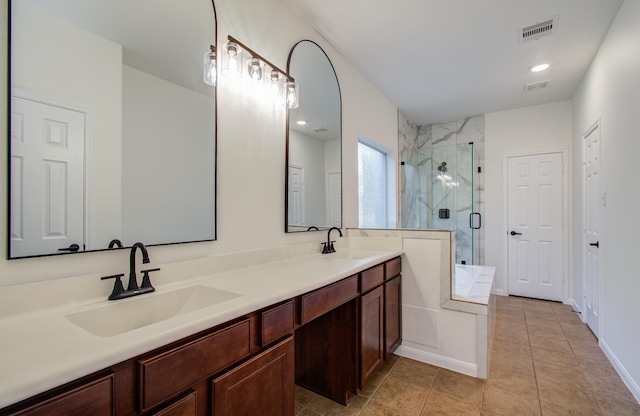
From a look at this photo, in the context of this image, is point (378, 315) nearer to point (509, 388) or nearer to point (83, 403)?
point (509, 388)

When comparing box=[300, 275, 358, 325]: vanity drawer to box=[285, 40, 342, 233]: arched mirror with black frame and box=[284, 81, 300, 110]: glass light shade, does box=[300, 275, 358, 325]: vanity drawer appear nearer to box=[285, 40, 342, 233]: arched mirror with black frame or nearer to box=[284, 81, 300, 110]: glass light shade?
box=[285, 40, 342, 233]: arched mirror with black frame

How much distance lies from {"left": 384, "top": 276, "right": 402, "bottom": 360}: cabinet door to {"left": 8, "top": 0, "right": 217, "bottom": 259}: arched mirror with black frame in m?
1.39

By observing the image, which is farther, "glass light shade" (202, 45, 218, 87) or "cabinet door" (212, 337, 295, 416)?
"glass light shade" (202, 45, 218, 87)

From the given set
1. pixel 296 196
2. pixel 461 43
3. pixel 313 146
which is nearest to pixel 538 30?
pixel 461 43

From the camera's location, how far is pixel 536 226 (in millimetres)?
4109

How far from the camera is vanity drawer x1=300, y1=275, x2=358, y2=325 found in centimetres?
136

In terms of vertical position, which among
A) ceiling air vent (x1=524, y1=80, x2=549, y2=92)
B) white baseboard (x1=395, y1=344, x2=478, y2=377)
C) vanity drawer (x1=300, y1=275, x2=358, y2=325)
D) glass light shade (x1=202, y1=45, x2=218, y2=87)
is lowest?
white baseboard (x1=395, y1=344, x2=478, y2=377)

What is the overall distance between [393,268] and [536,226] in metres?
3.12

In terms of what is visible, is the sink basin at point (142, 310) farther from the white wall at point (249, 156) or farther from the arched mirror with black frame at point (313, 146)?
the arched mirror with black frame at point (313, 146)

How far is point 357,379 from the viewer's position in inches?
70.0

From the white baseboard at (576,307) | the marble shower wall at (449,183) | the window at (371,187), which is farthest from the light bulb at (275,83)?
the white baseboard at (576,307)

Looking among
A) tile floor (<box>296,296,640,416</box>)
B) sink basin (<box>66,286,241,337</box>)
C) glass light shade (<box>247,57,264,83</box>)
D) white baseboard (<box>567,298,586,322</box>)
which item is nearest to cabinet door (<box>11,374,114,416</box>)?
sink basin (<box>66,286,241,337</box>)

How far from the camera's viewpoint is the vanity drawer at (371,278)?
1.83 metres

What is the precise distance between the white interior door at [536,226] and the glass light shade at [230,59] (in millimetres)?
4208
